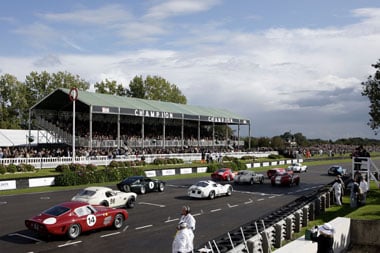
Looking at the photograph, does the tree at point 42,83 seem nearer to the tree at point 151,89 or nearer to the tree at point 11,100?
the tree at point 11,100

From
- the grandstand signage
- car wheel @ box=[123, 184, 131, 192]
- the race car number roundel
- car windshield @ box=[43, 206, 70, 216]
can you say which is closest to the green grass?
the race car number roundel

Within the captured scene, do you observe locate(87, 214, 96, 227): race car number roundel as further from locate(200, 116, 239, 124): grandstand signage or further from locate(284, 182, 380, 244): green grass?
locate(200, 116, 239, 124): grandstand signage

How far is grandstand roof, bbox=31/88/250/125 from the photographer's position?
168 feet

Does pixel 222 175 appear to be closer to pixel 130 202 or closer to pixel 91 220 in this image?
pixel 130 202

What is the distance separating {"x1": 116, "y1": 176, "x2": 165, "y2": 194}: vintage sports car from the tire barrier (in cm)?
1178

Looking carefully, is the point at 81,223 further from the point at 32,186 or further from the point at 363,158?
the point at 363,158

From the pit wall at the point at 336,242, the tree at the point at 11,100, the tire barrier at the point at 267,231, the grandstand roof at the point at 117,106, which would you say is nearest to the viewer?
the pit wall at the point at 336,242

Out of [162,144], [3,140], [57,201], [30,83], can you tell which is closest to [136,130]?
[162,144]

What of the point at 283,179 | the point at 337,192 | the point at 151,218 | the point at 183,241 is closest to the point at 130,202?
the point at 151,218

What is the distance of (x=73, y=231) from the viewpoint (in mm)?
16375

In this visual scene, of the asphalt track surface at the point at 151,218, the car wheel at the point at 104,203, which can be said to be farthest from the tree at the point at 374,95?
the car wheel at the point at 104,203

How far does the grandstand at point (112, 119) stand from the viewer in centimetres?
5200

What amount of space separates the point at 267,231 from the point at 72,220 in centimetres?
721

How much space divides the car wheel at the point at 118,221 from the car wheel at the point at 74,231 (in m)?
1.88
